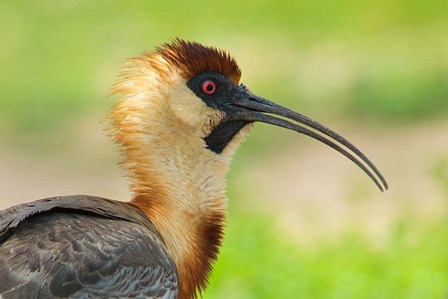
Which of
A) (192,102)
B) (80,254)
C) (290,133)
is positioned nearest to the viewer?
(80,254)

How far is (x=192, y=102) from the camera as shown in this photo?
A: 6.38 meters

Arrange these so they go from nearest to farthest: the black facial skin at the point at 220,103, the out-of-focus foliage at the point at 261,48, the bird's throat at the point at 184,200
→ the bird's throat at the point at 184,200, the black facial skin at the point at 220,103, the out-of-focus foliage at the point at 261,48

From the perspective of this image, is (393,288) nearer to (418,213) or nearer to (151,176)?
(418,213)

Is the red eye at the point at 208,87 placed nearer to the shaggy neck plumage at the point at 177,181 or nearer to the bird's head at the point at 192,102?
the bird's head at the point at 192,102

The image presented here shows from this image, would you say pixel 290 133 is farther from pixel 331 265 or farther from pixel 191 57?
pixel 191 57

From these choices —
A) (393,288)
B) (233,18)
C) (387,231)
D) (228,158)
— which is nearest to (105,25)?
(233,18)

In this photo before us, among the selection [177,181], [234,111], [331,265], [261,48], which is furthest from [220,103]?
[261,48]

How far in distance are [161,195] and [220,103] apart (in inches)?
21.0

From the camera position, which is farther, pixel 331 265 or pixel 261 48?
pixel 261 48

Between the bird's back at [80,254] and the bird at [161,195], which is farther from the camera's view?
the bird at [161,195]

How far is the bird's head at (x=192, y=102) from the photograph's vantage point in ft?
20.7

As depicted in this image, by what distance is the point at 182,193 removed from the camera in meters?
6.25

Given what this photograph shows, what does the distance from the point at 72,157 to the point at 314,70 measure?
298 centimetres

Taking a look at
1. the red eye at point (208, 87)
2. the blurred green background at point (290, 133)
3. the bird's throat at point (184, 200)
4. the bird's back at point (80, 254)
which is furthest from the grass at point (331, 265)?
the bird's back at point (80, 254)
